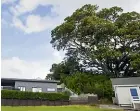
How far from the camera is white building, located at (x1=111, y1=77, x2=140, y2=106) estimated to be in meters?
28.5

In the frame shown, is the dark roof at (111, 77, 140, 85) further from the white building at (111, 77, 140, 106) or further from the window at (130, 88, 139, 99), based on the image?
the window at (130, 88, 139, 99)

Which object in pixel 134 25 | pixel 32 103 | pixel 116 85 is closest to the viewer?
pixel 32 103

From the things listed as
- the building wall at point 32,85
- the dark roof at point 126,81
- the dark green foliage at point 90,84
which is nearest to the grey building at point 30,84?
the building wall at point 32,85

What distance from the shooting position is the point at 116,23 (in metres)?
40.7

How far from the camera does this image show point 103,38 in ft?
130

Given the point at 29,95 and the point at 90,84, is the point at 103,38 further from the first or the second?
the point at 29,95

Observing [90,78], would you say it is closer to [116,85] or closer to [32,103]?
[116,85]

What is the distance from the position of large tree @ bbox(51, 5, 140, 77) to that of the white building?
6.21 metres

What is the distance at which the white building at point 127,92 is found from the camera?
2853 cm

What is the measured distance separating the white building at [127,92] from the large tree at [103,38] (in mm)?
6209

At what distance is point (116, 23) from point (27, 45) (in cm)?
2038

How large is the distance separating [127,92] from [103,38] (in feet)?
40.8

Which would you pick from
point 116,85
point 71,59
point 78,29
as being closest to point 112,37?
point 78,29

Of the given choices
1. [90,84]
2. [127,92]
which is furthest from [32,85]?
[127,92]
